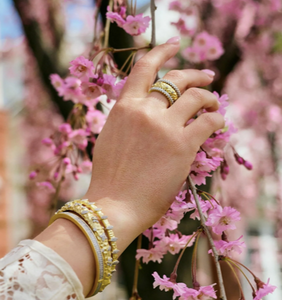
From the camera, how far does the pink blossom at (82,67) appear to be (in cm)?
94

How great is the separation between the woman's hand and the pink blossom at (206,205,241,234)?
0.09 metres

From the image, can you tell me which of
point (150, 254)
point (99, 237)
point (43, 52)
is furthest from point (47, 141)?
point (99, 237)

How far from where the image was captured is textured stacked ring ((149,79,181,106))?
0.75 meters

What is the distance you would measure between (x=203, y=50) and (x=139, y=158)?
1554mm

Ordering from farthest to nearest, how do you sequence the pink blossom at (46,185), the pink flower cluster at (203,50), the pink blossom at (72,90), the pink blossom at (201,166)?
1. the pink flower cluster at (203,50)
2. the pink blossom at (46,185)
3. the pink blossom at (72,90)
4. the pink blossom at (201,166)

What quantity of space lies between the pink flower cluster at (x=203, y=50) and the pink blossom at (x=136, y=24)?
109 cm

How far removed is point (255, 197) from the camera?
5.51 m

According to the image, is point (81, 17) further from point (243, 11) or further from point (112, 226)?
point (112, 226)

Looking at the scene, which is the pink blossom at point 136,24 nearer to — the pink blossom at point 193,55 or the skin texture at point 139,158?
the skin texture at point 139,158

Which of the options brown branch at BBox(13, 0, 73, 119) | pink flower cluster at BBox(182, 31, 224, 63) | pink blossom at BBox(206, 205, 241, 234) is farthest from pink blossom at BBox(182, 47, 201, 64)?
pink blossom at BBox(206, 205, 241, 234)

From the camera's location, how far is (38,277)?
58cm

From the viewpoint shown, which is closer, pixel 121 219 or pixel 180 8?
pixel 121 219

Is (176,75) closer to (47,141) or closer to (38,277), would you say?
(38,277)

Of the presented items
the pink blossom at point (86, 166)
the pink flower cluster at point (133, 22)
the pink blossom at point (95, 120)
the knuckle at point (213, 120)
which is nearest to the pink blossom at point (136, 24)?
the pink flower cluster at point (133, 22)
